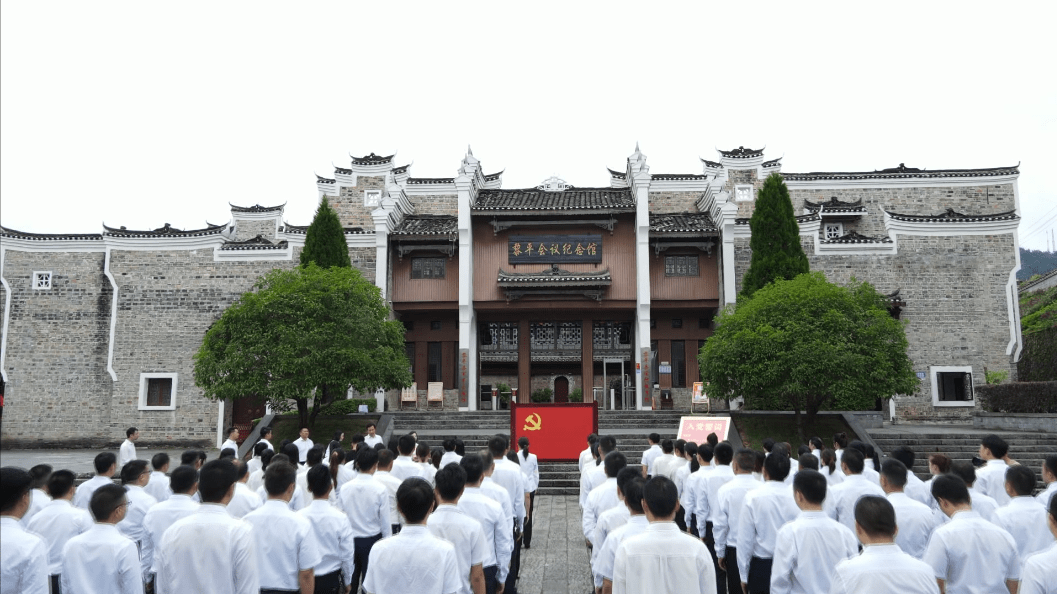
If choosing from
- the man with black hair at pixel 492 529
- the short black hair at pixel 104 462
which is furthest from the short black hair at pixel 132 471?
the man with black hair at pixel 492 529

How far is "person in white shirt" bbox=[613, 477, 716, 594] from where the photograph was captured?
11.1 feet

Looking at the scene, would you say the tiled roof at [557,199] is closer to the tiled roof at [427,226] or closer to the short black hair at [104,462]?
the tiled roof at [427,226]

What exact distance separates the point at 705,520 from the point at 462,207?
621 inches

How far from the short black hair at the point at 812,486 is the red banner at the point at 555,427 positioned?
32.5 feet

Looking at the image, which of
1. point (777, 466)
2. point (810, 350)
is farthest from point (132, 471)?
point (810, 350)

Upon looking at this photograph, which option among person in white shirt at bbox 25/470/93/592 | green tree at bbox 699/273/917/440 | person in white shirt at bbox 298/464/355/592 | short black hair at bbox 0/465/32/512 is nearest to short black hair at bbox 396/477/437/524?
person in white shirt at bbox 298/464/355/592

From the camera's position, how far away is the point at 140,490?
18.3 feet

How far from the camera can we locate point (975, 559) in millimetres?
3910

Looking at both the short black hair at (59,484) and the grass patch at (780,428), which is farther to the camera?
the grass patch at (780,428)

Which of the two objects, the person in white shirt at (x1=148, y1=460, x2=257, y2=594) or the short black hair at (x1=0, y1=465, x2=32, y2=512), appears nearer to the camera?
the short black hair at (x1=0, y1=465, x2=32, y2=512)

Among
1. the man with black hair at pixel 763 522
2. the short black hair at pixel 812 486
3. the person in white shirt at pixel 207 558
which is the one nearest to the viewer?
the person in white shirt at pixel 207 558

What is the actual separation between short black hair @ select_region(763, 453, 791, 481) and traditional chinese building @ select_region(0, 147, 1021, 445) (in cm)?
1570

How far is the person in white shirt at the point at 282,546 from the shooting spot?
421 cm

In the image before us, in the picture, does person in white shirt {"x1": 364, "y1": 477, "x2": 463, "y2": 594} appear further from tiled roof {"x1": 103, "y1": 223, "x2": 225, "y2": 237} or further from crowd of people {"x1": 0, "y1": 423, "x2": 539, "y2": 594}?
tiled roof {"x1": 103, "y1": 223, "x2": 225, "y2": 237}
